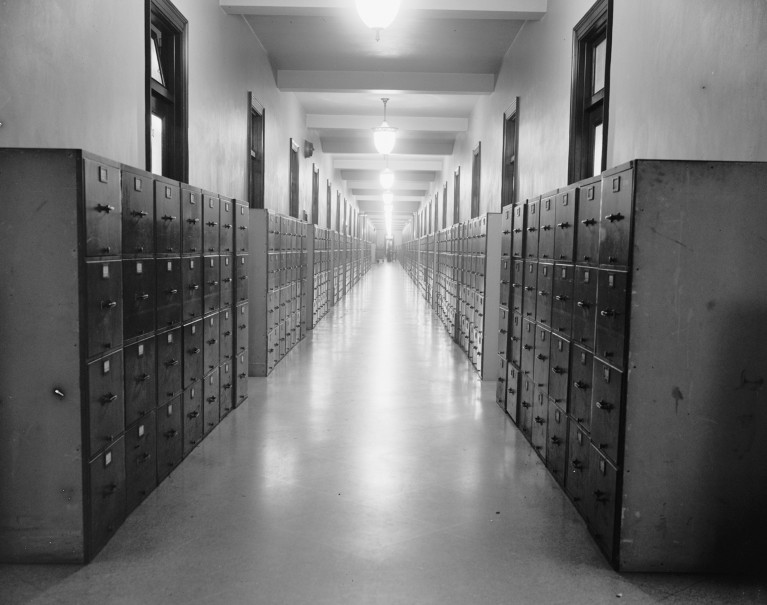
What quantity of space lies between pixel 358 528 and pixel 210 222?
2723 millimetres

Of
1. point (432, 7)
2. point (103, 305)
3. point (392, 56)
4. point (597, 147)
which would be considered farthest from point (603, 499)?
point (392, 56)

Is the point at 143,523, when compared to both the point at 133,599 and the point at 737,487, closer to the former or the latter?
the point at 133,599

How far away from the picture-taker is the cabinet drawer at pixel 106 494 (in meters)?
3.07

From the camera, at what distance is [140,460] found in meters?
3.69

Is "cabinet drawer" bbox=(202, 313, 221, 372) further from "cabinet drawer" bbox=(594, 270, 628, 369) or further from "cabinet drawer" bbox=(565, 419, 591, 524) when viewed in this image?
"cabinet drawer" bbox=(594, 270, 628, 369)

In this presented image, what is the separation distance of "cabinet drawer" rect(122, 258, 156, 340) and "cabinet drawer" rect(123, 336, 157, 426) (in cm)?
8

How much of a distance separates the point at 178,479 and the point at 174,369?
69 centimetres

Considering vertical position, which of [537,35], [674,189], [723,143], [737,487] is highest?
[537,35]

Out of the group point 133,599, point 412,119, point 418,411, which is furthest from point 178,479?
point 412,119

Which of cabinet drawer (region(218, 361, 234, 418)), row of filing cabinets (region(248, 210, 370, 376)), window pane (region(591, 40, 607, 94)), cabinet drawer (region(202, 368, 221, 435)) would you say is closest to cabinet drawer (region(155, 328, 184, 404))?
cabinet drawer (region(202, 368, 221, 435))

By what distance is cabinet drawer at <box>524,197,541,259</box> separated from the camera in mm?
5145

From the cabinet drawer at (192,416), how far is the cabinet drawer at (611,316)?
8.92 feet

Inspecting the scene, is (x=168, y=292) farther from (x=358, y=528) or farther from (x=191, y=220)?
(x=358, y=528)

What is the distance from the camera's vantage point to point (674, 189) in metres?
2.94
